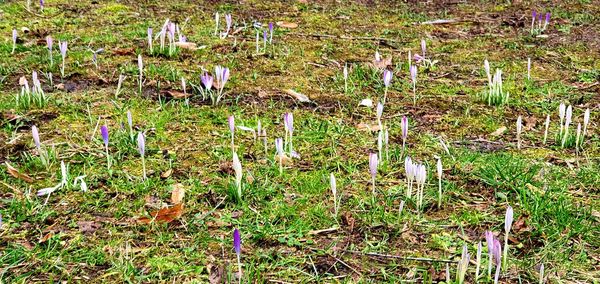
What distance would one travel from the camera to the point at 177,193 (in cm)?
253

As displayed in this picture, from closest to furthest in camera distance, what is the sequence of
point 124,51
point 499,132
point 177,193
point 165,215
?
point 165,215, point 177,193, point 499,132, point 124,51

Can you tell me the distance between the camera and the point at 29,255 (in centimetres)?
210

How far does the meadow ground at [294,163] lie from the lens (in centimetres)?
212

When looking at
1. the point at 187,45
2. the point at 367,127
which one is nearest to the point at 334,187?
the point at 367,127

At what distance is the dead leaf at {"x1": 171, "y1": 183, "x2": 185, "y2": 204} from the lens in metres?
2.48

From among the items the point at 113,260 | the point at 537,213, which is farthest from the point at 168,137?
the point at 537,213

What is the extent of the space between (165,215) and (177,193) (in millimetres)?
183

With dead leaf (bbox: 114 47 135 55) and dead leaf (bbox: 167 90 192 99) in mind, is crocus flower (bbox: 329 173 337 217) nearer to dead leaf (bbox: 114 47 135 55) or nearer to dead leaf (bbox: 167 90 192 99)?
dead leaf (bbox: 167 90 192 99)

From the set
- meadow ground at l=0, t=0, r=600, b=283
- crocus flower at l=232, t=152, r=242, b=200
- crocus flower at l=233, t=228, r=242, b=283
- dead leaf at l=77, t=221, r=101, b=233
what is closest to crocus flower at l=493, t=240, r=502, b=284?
meadow ground at l=0, t=0, r=600, b=283

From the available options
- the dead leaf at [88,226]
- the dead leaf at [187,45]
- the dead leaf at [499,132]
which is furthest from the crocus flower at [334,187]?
the dead leaf at [187,45]

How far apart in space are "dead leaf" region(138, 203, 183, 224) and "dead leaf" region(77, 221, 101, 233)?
161 mm

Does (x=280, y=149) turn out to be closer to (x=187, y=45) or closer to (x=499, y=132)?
(x=499, y=132)

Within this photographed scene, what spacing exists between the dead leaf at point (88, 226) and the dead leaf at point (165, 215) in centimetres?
16

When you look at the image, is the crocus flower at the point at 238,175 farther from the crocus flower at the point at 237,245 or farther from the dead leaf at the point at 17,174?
the dead leaf at the point at 17,174
